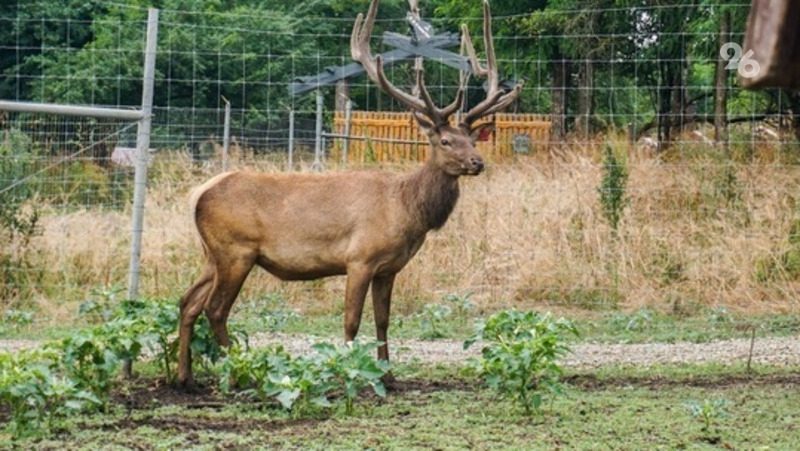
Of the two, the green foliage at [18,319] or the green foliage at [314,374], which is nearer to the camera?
the green foliage at [314,374]

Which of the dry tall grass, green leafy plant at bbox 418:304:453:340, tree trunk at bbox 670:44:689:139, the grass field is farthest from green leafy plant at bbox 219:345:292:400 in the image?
tree trunk at bbox 670:44:689:139

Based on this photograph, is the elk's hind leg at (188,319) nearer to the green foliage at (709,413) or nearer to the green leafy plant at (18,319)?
the green foliage at (709,413)

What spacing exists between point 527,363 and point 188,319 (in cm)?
241

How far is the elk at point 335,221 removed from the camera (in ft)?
28.1


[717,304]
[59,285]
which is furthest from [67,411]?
[717,304]

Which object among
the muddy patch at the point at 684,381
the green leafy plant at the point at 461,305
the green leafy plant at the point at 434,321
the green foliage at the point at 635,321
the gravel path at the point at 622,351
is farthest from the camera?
the green leafy plant at the point at 461,305

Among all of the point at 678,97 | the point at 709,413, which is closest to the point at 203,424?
the point at 709,413

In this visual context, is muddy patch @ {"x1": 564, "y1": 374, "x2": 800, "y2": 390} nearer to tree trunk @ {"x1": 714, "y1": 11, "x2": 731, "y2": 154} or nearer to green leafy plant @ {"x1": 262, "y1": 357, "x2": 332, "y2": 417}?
green leafy plant @ {"x1": 262, "y1": 357, "x2": 332, "y2": 417}

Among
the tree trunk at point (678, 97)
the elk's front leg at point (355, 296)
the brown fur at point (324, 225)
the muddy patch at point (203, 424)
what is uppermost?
the tree trunk at point (678, 97)

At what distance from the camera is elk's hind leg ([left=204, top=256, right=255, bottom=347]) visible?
8.42 metres

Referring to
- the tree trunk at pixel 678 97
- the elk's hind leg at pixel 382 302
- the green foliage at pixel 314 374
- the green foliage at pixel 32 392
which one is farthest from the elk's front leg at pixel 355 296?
the tree trunk at pixel 678 97

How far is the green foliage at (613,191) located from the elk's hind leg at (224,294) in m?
5.54

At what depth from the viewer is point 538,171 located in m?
14.3

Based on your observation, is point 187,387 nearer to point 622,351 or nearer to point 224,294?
point 224,294
